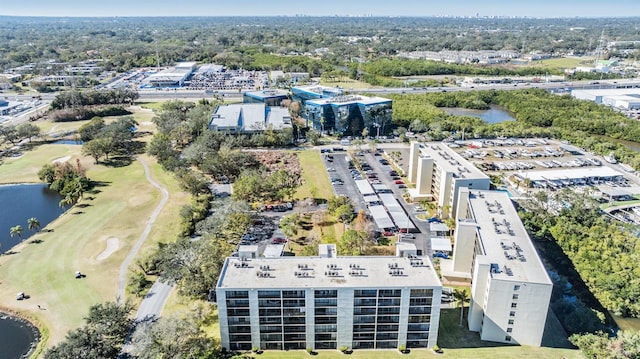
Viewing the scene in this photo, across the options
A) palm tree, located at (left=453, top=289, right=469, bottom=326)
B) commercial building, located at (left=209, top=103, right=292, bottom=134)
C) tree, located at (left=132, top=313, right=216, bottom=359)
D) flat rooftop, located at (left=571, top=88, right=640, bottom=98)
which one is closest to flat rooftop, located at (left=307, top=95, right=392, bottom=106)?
commercial building, located at (left=209, top=103, right=292, bottom=134)

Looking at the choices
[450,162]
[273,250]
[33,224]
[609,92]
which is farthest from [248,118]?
[609,92]

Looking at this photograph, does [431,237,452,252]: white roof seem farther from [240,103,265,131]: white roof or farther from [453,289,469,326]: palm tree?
[240,103,265,131]: white roof

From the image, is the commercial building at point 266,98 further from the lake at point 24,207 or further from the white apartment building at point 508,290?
the white apartment building at point 508,290

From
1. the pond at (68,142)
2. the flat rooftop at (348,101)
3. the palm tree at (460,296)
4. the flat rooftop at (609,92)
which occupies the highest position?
the flat rooftop at (348,101)

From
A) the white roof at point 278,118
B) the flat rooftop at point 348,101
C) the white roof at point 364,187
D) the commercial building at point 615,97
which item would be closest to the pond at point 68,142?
the white roof at point 278,118

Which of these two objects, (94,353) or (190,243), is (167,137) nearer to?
(190,243)

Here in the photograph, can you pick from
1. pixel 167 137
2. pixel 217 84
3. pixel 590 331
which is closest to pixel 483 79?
pixel 217 84

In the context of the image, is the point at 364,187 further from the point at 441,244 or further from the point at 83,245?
the point at 83,245

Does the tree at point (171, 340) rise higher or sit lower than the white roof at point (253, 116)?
lower
